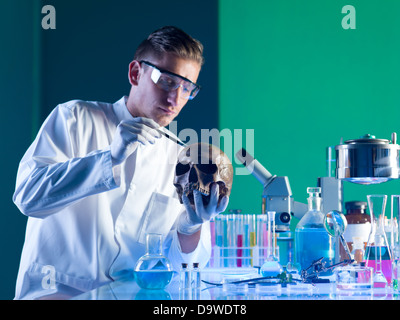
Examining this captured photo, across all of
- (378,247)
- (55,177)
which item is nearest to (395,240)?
(378,247)

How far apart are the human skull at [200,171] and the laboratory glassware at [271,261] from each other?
0.18 m

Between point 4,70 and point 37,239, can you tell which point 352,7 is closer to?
point 4,70

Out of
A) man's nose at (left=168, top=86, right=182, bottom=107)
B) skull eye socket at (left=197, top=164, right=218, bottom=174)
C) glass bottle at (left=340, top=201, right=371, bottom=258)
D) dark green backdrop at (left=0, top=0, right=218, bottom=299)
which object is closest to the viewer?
skull eye socket at (left=197, top=164, right=218, bottom=174)

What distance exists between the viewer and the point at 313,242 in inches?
62.2

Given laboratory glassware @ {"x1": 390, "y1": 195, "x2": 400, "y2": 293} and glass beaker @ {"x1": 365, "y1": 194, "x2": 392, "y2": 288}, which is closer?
laboratory glassware @ {"x1": 390, "y1": 195, "x2": 400, "y2": 293}

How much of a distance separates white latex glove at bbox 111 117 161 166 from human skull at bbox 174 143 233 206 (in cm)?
14

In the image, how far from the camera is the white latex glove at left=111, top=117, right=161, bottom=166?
4.98ft

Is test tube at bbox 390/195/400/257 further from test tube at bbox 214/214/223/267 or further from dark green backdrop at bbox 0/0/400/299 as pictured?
dark green backdrop at bbox 0/0/400/299

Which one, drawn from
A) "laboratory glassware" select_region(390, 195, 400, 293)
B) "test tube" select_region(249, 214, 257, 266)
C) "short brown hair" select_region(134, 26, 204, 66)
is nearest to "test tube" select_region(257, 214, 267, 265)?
"test tube" select_region(249, 214, 257, 266)

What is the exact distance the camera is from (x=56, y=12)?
2939 mm

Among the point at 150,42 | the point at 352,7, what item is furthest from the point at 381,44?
the point at 150,42

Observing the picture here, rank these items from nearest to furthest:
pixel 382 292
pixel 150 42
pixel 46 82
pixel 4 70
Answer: pixel 382 292, pixel 150 42, pixel 4 70, pixel 46 82

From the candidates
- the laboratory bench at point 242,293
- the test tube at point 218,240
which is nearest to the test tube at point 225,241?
the test tube at point 218,240

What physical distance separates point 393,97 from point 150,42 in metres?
1.69
